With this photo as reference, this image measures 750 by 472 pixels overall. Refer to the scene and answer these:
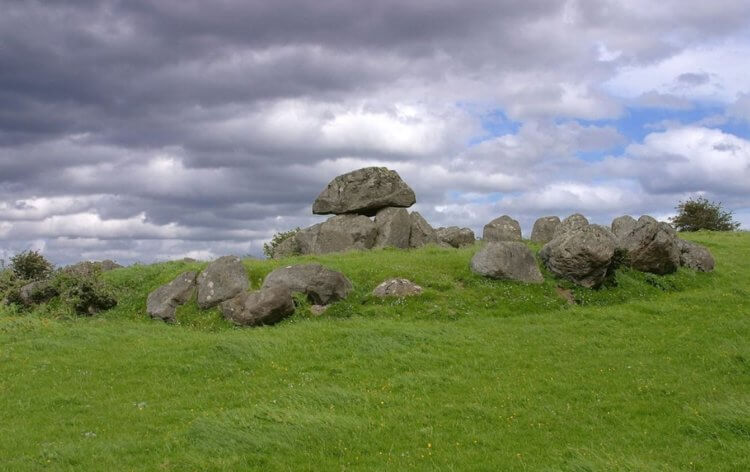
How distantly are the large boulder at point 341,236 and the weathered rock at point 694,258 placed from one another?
2102 centimetres

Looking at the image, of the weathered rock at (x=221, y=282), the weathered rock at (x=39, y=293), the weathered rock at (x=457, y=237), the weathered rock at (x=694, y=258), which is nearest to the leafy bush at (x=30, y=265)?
the weathered rock at (x=39, y=293)

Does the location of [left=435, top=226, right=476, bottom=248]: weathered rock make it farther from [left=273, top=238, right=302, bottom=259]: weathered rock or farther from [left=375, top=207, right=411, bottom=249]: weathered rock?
[left=273, top=238, right=302, bottom=259]: weathered rock

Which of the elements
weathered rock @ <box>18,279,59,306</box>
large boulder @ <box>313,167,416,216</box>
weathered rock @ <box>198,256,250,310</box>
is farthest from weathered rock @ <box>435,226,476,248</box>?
weathered rock @ <box>18,279,59,306</box>

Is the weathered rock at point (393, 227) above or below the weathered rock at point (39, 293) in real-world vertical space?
above

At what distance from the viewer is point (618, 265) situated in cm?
3756

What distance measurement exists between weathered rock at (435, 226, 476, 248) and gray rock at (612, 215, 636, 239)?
11.5 m

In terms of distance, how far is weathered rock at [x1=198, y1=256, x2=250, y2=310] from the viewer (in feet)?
115

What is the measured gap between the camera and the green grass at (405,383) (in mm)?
16391

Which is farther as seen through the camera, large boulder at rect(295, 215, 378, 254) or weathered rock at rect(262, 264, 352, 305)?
large boulder at rect(295, 215, 378, 254)

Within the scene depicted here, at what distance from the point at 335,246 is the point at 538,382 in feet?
94.6

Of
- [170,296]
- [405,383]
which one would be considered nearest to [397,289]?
[170,296]

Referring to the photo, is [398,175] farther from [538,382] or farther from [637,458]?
[637,458]

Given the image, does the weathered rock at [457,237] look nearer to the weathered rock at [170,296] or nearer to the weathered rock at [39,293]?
the weathered rock at [170,296]

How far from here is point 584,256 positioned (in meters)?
Answer: 35.4
